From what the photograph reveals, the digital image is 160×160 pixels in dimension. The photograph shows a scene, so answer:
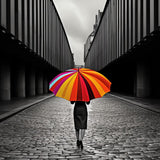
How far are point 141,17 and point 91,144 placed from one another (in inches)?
641

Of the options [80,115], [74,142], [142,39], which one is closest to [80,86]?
[80,115]

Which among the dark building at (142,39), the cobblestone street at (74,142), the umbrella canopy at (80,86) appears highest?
the dark building at (142,39)

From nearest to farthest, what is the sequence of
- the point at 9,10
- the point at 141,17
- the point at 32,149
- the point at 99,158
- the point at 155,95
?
the point at 99,158
the point at 32,149
the point at 9,10
the point at 141,17
the point at 155,95

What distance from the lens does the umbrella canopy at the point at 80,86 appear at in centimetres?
482

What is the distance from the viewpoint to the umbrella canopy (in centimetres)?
482

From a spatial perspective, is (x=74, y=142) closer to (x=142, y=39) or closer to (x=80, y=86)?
(x=80, y=86)

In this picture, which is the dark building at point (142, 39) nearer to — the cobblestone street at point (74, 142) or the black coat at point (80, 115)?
the cobblestone street at point (74, 142)

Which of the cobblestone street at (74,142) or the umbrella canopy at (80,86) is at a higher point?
the umbrella canopy at (80,86)

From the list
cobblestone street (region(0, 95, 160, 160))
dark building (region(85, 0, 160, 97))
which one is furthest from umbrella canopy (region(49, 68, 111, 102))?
dark building (region(85, 0, 160, 97))

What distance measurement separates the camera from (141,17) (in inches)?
786

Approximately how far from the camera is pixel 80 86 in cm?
486

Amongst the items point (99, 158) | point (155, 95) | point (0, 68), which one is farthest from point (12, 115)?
point (155, 95)

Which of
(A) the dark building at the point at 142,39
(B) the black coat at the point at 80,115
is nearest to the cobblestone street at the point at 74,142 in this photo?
(B) the black coat at the point at 80,115

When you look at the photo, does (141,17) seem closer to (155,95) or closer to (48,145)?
(155,95)
